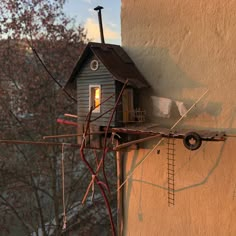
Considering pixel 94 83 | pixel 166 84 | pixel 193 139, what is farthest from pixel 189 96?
pixel 94 83

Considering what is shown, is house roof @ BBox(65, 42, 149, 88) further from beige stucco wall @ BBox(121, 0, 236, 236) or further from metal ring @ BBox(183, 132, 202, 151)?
metal ring @ BBox(183, 132, 202, 151)

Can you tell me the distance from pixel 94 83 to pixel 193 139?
0.40 meters

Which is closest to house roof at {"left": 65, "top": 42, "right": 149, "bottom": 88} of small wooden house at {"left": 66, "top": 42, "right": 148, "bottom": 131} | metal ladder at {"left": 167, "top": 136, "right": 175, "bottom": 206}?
small wooden house at {"left": 66, "top": 42, "right": 148, "bottom": 131}

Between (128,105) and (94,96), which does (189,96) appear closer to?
(128,105)

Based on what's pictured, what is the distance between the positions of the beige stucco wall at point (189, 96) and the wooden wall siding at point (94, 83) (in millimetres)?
155

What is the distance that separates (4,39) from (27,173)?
110cm

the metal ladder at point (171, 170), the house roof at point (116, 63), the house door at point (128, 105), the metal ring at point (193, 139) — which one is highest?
the house roof at point (116, 63)

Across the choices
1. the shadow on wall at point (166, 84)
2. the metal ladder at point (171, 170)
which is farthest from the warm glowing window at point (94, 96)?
the metal ladder at point (171, 170)

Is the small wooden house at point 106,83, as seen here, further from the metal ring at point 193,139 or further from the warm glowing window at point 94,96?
the metal ring at point 193,139

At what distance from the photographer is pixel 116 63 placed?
3.38 feet

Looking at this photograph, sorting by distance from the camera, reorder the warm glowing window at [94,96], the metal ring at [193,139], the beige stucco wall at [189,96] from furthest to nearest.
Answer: the warm glowing window at [94,96] < the beige stucco wall at [189,96] < the metal ring at [193,139]

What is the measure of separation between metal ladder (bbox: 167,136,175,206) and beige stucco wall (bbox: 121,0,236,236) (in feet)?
0.05

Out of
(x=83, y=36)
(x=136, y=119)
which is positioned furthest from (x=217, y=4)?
(x=83, y=36)

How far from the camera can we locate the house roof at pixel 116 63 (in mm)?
986
